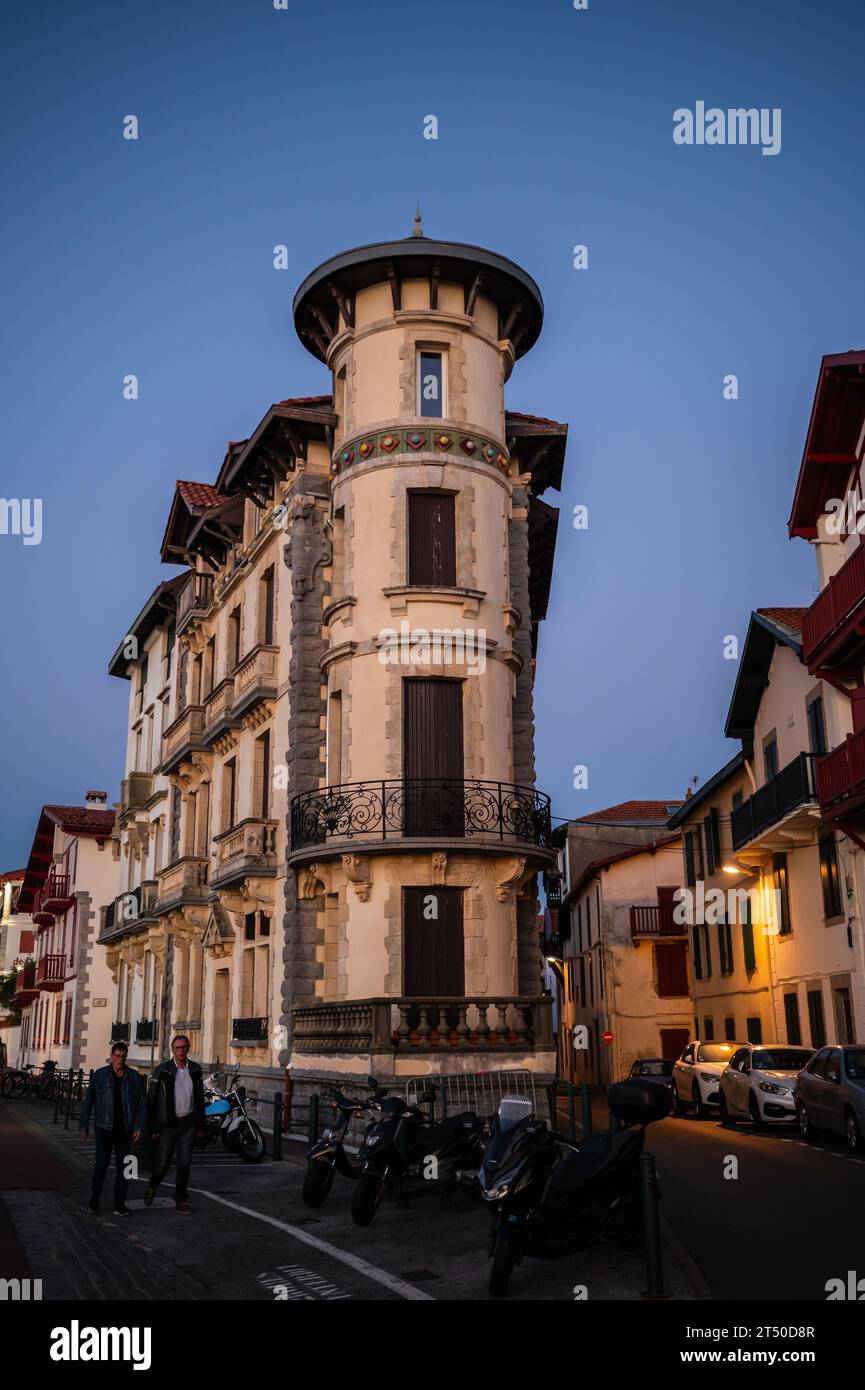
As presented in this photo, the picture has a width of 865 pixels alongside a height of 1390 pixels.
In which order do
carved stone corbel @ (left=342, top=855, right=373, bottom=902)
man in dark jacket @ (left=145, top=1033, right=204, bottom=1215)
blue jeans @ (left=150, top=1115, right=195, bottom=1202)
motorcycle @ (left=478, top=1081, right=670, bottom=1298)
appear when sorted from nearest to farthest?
motorcycle @ (left=478, top=1081, right=670, bottom=1298) → blue jeans @ (left=150, top=1115, right=195, bottom=1202) → man in dark jacket @ (left=145, top=1033, right=204, bottom=1215) → carved stone corbel @ (left=342, top=855, right=373, bottom=902)

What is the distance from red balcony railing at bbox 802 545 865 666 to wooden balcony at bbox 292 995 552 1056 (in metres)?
9.51

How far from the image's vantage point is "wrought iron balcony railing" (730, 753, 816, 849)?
25.3 meters

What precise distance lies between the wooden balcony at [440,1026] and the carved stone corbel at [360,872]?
6.53 feet

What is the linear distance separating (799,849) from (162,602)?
20285 mm

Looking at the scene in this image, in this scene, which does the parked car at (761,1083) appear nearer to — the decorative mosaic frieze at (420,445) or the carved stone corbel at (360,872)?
the carved stone corbel at (360,872)

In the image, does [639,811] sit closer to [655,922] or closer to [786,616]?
[655,922]

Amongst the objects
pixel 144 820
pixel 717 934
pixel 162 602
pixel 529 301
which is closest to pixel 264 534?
pixel 529 301

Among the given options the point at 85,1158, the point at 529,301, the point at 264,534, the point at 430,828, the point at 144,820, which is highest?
the point at 529,301

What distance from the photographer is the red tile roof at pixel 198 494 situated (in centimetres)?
3313

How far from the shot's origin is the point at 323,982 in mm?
22375

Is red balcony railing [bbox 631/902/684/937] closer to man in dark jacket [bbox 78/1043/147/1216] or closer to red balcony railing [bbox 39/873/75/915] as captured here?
red balcony railing [bbox 39/873/75/915]

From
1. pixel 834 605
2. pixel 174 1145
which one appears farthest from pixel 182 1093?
pixel 834 605

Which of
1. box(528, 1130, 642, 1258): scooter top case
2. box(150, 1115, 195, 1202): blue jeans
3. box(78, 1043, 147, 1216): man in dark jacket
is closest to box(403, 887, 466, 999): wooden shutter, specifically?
box(150, 1115, 195, 1202): blue jeans

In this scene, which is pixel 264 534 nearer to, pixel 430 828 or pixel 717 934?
pixel 430 828
